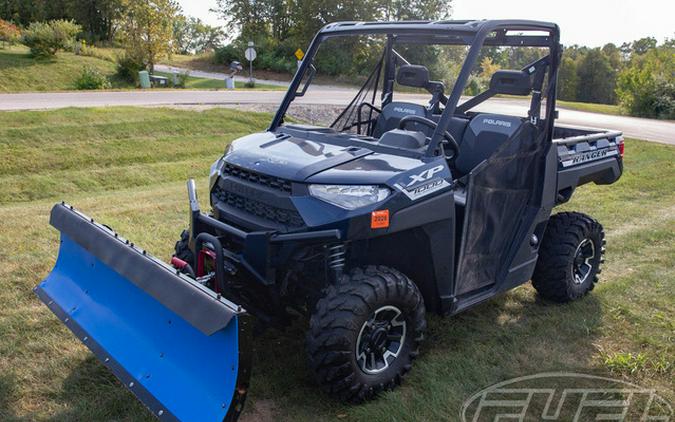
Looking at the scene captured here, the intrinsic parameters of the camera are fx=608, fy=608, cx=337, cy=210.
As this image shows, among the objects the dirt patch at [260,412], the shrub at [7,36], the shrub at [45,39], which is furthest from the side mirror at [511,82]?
the shrub at [7,36]

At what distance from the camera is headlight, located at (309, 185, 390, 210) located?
328 cm

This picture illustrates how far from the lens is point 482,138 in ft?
14.4

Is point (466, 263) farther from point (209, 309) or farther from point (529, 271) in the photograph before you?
point (209, 309)

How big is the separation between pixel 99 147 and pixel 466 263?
8.53 m

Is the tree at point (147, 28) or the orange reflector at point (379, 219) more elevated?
the tree at point (147, 28)

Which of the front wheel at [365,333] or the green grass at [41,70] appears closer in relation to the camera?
the front wheel at [365,333]

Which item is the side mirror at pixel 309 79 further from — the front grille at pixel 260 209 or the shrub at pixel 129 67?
the shrub at pixel 129 67

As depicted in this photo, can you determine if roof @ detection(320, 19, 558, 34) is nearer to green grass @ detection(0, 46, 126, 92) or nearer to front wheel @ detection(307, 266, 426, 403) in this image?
front wheel @ detection(307, 266, 426, 403)

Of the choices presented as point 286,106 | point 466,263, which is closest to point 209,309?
point 466,263

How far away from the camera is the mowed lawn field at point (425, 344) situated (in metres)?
3.39

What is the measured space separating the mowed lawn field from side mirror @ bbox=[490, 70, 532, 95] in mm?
1706

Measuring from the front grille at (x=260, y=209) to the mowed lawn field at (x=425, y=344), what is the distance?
975 mm

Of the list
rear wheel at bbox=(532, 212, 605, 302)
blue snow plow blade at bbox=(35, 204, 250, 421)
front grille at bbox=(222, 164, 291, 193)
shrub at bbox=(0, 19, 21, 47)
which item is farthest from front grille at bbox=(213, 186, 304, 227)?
shrub at bbox=(0, 19, 21, 47)

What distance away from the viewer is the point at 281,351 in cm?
402
